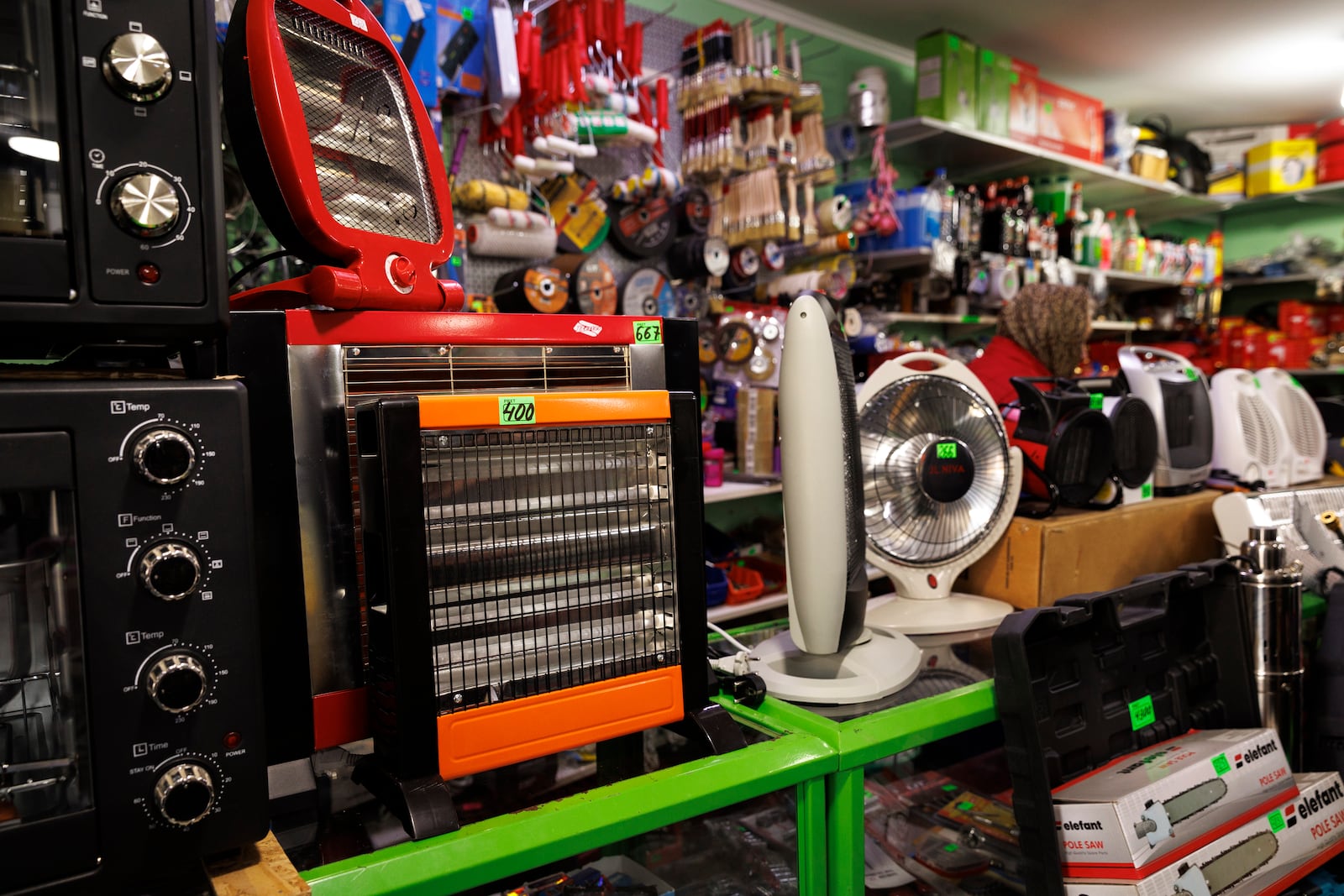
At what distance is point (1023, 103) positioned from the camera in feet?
13.4

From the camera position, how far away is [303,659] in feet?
2.52

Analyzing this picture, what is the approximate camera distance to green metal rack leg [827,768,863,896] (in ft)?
3.21

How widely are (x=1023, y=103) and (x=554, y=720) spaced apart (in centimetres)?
417

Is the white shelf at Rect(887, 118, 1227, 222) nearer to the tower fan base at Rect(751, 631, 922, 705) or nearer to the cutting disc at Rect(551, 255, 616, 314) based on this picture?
the cutting disc at Rect(551, 255, 616, 314)

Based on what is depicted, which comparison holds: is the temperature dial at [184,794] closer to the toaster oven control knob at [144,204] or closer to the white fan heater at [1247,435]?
the toaster oven control knob at [144,204]

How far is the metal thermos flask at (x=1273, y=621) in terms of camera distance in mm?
1447

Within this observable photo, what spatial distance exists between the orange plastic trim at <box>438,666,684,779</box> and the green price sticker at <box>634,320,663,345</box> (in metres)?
0.35

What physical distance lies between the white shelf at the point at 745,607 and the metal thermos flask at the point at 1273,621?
1216 mm

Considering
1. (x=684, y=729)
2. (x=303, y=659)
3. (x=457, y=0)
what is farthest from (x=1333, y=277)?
(x=303, y=659)

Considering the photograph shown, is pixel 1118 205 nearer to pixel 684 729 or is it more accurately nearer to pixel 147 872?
pixel 684 729

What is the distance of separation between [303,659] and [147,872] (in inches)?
8.6

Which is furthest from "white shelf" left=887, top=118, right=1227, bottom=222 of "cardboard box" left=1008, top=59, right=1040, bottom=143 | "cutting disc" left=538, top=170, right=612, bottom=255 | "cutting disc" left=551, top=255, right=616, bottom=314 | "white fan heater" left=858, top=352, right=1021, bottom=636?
"white fan heater" left=858, top=352, right=1021, bottom=636

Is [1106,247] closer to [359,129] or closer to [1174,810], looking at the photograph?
[1174,810]

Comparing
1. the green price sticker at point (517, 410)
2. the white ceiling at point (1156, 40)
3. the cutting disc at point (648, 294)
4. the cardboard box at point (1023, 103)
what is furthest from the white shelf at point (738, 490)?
the cardboard box at point (1023, 103)
